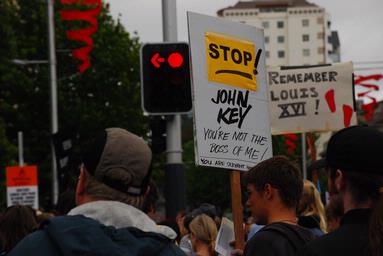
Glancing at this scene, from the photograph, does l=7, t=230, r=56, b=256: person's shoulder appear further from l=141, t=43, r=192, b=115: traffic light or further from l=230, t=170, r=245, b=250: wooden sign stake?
l=141, t=43, r=192, b=115: traffic light

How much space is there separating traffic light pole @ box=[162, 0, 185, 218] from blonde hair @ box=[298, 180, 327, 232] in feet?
15.4

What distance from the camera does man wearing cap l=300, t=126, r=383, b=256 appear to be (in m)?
3.76

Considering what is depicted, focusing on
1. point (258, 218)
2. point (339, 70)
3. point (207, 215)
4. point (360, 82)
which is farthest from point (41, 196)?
point (258, 218)

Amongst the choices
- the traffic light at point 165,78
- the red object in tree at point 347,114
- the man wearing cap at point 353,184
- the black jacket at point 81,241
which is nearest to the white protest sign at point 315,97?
the red object in tree at point 347,114

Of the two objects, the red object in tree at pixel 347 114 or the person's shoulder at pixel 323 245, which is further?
the red object in tree at pixel 347 114

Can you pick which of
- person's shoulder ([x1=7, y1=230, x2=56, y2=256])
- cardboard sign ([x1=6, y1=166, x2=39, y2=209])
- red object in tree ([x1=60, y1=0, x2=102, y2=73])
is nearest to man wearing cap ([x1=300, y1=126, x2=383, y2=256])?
person's shoulder ([x1=7, y1=230, x2=56, y2=256])

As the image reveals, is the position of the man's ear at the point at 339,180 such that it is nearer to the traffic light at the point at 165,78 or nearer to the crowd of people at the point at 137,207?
the crowd of people at the point at 137,207

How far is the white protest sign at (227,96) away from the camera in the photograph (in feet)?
20.8

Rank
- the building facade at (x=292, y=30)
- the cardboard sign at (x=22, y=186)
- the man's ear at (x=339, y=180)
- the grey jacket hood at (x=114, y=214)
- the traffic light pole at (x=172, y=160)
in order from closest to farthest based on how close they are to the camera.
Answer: the grey jacket hood at (x=114, y=214) < the man's ear at (x=339, y=180) < the traffic light pole at (x=172, y=160) < the cardboard sign at (x=22, y=186) < the building facade at (x=292, y=30)

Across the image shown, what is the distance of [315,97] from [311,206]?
6.08 metres

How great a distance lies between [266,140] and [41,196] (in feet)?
125

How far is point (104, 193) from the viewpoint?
138 inches

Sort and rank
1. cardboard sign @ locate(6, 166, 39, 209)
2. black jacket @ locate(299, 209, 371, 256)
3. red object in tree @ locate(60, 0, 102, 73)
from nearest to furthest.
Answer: black jacket @ locate(299, 209, 371, 256), cardboard sign @ locate(6, 166, 39, 209), red object in tree @ locate(60, 0, 102, 73)

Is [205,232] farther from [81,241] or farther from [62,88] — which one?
[62,88]
